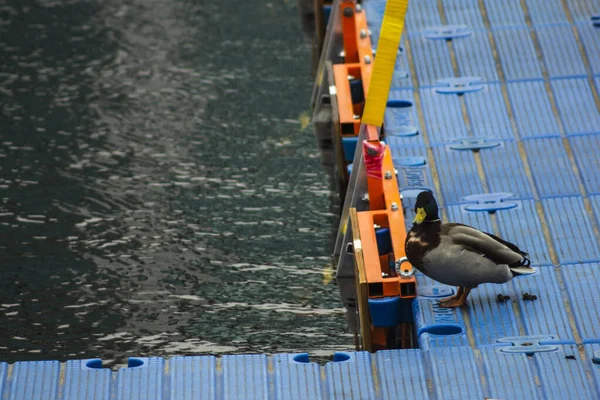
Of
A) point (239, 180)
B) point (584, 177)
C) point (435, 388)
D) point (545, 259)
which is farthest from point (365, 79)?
point (435, 388)

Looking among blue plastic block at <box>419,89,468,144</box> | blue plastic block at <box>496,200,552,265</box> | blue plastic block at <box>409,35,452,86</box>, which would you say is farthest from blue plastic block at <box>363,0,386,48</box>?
blue plastic block at <box>496,200,552,265</box>

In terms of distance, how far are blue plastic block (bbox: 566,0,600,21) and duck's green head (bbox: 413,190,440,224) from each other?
24.0 feet

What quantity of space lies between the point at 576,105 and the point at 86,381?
7968mm

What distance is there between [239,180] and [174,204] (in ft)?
3.48

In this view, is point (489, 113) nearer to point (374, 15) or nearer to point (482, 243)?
point (374, 15)

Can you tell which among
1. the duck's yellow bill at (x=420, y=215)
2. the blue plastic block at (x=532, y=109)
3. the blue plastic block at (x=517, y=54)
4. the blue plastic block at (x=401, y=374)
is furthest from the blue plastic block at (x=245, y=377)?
the blue plastic block at (x=517, y=54)

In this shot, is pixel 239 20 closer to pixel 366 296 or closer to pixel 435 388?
pixel 366 296

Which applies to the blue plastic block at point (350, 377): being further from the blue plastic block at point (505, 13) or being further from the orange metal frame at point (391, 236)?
the blue plastic block at point (505, 13)

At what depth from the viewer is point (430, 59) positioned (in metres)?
18.1

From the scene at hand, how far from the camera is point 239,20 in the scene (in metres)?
22.2

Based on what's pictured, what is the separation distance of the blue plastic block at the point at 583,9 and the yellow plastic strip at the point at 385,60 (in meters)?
5.40

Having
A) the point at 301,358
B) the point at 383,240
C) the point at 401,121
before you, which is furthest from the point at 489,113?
the point at 301,358

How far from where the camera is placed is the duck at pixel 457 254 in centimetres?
1239

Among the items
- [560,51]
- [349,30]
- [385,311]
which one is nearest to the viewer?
[385,311]
